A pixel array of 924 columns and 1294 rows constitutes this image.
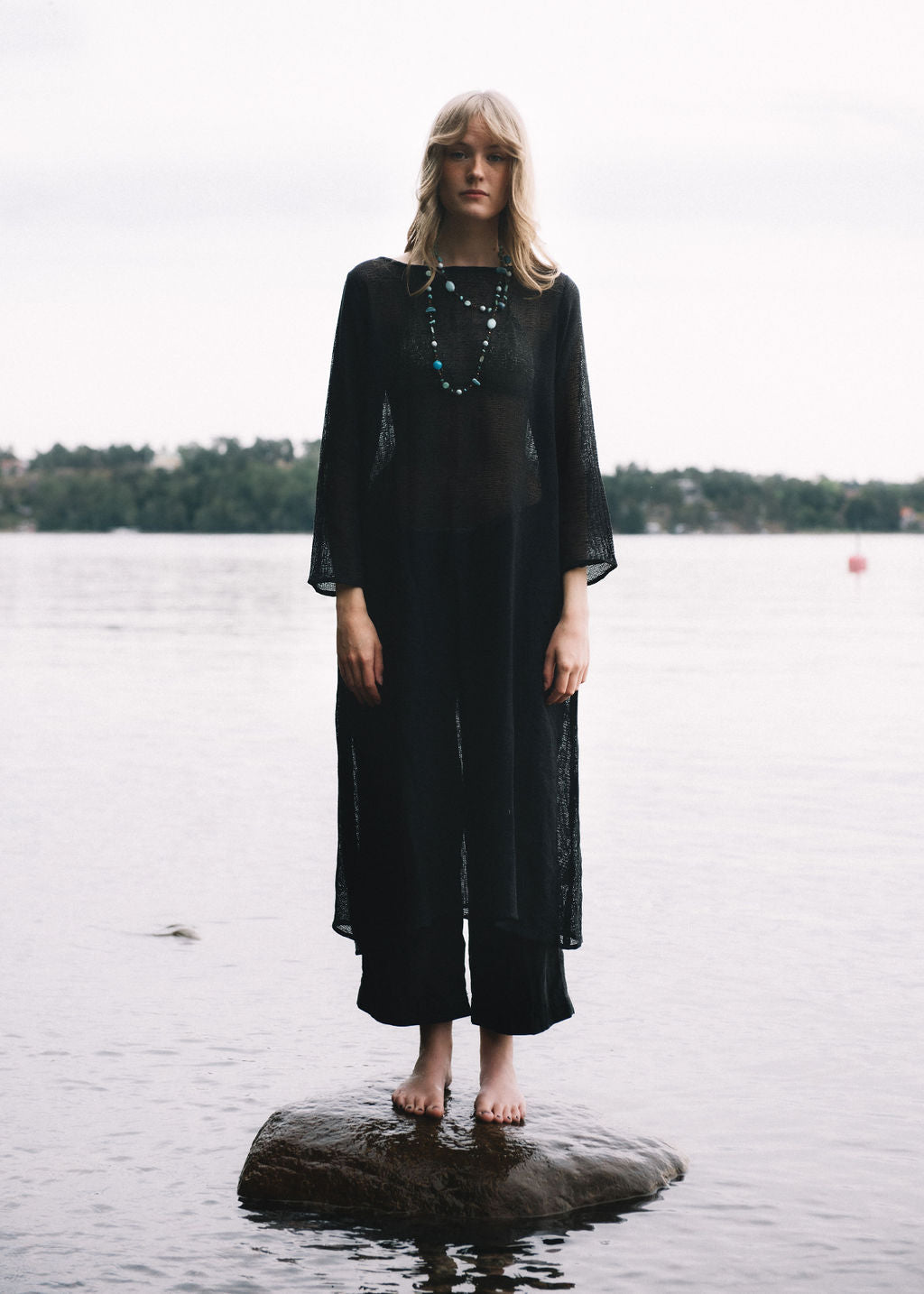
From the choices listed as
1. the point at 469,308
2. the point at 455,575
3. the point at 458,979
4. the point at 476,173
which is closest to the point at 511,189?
the point at 476,173

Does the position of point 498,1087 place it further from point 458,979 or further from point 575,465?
point 575,465

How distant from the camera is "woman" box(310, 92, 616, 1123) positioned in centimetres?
420

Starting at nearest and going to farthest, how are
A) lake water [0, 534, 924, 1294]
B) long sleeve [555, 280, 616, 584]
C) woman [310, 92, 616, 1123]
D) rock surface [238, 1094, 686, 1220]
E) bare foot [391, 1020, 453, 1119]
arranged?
lake water [0, 534, 924, 1294] → rock surface [238, 1094, 686, 1220] → woman [310, 92, 616, 1123] → long sleeve [555, 280, 616, 584] → bare foot [391, 1020, 453, 1119]

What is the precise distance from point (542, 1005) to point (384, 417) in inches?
57.2

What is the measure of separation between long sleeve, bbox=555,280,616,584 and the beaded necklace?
6.5 inches

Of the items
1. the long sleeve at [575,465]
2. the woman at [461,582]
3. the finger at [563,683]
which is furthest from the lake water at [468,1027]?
the long sleeve at [575,465]

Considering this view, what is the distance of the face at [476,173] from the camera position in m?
4.16

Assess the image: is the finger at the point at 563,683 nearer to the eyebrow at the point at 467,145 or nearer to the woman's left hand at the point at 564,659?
the woman's left hand at the point at 564,659

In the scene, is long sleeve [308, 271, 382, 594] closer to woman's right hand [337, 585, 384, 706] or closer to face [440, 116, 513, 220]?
woman's right hand [337, 585, 384, 706]

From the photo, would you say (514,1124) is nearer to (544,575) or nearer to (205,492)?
(544,575)

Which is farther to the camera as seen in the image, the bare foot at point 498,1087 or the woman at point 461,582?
the bare foot at point 498,1087

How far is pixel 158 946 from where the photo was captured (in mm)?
6910

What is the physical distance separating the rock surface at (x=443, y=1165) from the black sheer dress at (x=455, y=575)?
477 millimetres

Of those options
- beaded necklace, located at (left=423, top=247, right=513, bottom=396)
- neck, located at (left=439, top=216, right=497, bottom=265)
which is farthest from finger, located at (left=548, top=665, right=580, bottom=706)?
neck, located at (left=439, top=216, right=497, bottom=265)
